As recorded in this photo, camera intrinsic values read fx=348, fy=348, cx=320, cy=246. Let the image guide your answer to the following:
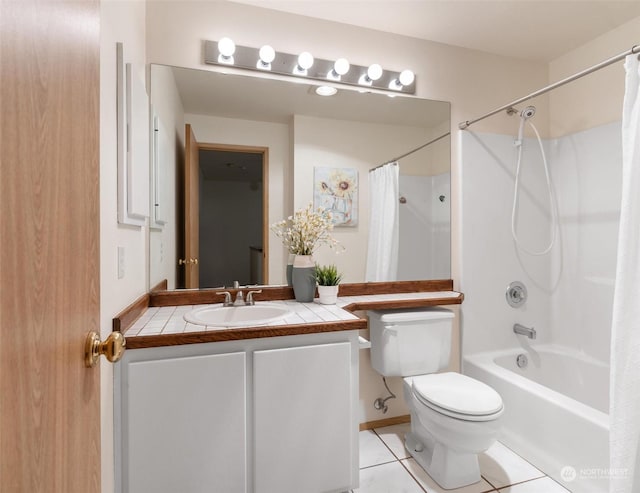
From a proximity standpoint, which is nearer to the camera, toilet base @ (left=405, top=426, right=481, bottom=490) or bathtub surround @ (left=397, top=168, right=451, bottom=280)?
toilet base @ (left=405, top=426, right=481, bottom=490)

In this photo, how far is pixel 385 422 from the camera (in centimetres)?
222

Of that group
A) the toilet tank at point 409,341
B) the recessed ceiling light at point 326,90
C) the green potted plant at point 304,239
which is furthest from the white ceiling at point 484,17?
the toilet tank at point 409,341

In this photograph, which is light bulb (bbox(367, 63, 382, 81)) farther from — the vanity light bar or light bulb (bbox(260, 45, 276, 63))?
light bulb (bbox(260, 45, 276, 63))

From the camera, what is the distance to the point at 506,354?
7.72ft

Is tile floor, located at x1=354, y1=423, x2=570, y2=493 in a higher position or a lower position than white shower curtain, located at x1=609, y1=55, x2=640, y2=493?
lower

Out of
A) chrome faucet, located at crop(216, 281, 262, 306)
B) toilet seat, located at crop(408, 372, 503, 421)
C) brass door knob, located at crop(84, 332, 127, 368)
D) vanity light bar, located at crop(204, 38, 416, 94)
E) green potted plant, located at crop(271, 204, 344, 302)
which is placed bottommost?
toilet seat, located at crop(408, 372, 503, 421)

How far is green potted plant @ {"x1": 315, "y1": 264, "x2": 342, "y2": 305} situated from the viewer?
6.23 feet

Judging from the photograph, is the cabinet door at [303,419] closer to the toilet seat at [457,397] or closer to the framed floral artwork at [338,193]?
the toilet seat at [457,397]

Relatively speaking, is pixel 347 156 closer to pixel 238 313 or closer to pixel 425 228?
pixel 425 228

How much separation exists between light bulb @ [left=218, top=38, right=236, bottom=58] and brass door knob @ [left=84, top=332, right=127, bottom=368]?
65.2 inches

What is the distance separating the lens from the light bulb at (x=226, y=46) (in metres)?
1.83

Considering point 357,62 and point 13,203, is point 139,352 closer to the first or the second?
point 13,203

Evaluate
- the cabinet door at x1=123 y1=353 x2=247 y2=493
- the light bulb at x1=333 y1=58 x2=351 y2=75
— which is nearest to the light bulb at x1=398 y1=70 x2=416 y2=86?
the light bulb at x1=333 y1=58 x2=351 y2=75

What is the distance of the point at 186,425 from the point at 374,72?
2079 millimetres
